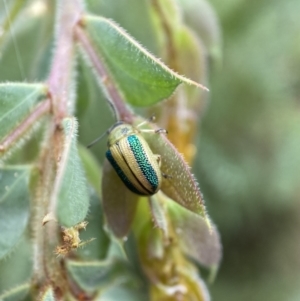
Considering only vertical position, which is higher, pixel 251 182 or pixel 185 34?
pixel 185 34

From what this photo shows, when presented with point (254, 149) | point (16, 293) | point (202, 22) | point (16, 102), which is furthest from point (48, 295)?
point (254, 149)

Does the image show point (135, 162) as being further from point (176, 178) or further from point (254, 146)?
point (254, 146)

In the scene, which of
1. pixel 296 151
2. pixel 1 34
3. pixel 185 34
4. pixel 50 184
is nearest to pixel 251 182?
pixel 296 151

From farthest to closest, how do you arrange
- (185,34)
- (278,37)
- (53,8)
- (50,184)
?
(278,37)
(53,8)
(185,34)
(50,184)

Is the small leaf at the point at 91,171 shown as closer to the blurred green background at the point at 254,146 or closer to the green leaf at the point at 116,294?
the green leaf at the point at 116,294

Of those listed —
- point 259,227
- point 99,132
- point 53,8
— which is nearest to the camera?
point 53,8

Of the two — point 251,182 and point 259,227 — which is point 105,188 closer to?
point 251,182

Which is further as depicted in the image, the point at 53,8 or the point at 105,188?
the point at 53,8
